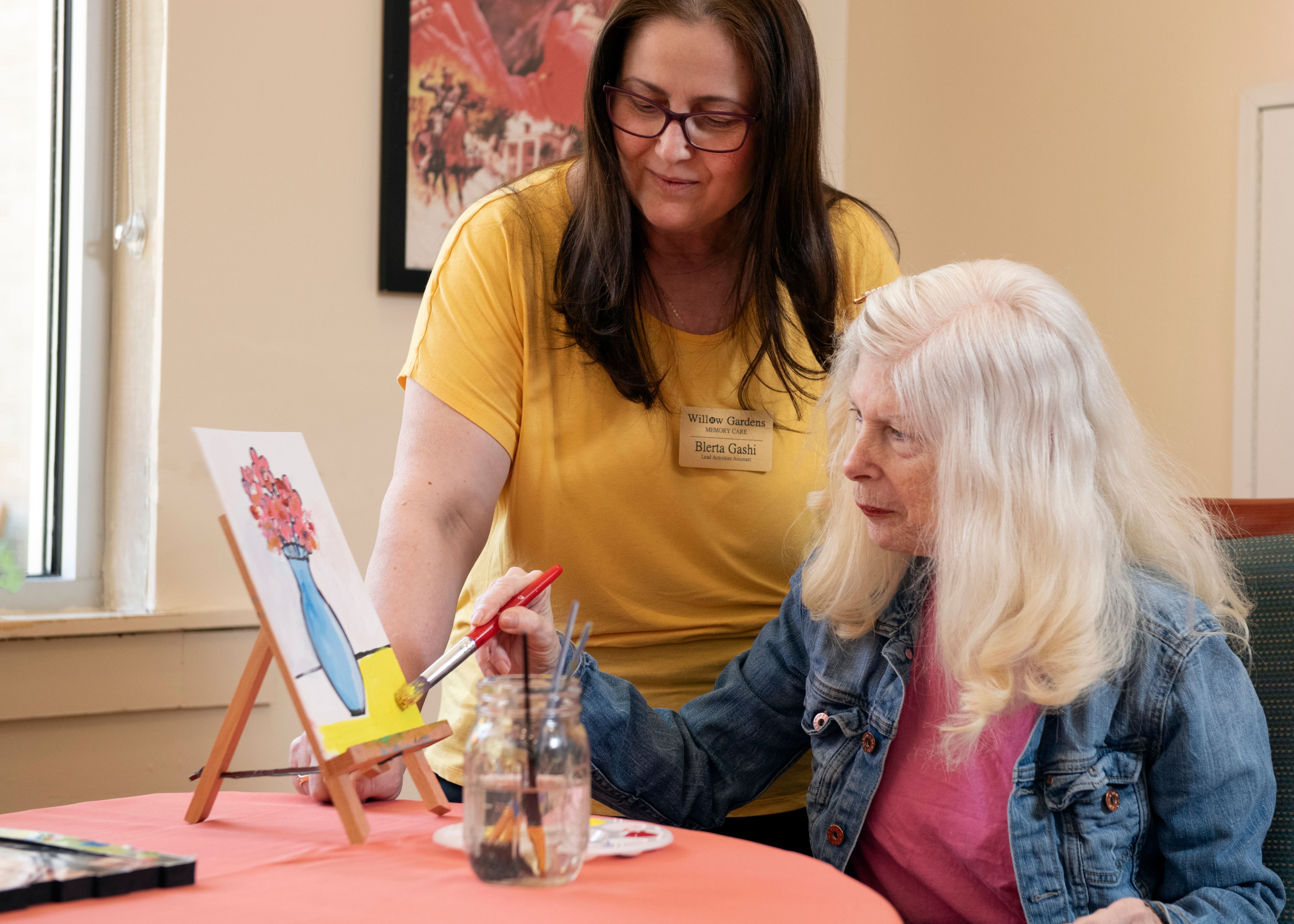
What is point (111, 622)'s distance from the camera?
2.15 metres

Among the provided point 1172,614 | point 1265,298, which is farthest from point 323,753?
point 1265,298

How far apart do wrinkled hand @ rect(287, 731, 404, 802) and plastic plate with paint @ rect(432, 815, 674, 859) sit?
0.40ft

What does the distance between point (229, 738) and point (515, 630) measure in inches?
11.6

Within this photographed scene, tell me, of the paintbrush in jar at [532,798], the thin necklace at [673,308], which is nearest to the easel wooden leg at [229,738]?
the paintbrush in jar at [532,798]

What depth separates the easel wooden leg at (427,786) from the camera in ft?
3.92

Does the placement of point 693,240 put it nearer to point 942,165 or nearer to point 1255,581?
point 1255,581

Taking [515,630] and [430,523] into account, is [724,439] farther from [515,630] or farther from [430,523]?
[515,630]

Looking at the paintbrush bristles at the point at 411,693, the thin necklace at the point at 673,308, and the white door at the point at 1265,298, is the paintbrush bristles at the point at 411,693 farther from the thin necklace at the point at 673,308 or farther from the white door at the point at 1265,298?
the white door at the point at 1265,298

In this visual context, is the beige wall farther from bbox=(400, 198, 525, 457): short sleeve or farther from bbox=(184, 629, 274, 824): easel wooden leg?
bbox=(184, 629, 274, 824): easel wooden leg

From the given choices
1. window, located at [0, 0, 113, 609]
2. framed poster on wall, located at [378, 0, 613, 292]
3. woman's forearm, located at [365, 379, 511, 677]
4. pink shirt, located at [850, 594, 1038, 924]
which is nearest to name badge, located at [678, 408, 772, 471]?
woman's forearm, located at [365, 379, 511, 677]

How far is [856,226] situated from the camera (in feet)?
5.65

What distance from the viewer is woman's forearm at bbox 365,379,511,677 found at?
1.35 meters

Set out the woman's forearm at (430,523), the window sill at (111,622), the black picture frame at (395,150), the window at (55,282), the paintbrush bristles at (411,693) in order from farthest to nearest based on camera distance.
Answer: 1. the black picture frame at (395,150)
2. the window at (55,282)
3. the window sill at (111,622)
4. the woman's forearm at (430,523)
5. the paintbrush bristles at (411,693)

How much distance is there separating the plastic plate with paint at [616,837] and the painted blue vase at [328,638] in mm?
138
